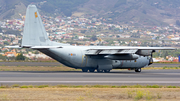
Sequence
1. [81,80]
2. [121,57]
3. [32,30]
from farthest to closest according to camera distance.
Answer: [121,57], [32,30], [81,80]

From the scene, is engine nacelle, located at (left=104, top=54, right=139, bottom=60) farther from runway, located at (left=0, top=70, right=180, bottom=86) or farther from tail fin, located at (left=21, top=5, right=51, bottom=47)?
tail fin, located at (left=21, top=5, right=51, bottom=47)

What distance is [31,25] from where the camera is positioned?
33.2m

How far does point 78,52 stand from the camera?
3547cm

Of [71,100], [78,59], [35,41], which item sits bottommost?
[71,100]

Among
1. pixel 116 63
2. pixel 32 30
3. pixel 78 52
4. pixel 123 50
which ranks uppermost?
pixel 32 30

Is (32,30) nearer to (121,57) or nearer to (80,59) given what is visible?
(80,59)

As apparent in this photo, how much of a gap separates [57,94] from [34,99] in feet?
6.46

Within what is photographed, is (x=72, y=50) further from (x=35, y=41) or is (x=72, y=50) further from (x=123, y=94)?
(x=123, y=94)

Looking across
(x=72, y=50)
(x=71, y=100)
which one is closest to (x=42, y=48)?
(x=72, y=50)

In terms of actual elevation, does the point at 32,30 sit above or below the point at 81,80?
above

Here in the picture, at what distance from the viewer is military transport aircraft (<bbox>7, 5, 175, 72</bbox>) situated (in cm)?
3325

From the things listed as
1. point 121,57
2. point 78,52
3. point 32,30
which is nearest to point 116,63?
point 121,57

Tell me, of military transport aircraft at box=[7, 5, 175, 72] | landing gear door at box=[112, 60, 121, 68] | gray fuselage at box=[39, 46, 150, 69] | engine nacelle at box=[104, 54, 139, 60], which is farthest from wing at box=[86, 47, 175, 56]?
landing gear door at box=[112, 60, 121, 68]

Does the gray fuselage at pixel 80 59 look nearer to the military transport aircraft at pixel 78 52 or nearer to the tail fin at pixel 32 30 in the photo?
the military transport aircraft at pixel 78 52
